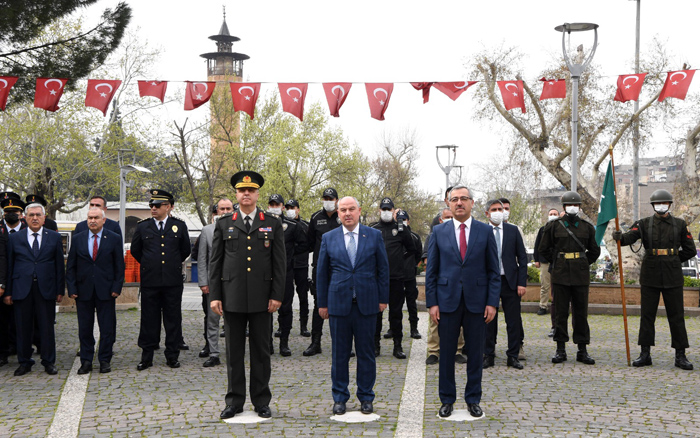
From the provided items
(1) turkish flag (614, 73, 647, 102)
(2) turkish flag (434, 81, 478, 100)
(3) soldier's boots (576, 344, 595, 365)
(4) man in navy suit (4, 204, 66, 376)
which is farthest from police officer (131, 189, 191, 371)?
(1) turkish flag (614, 73, 647, 102)

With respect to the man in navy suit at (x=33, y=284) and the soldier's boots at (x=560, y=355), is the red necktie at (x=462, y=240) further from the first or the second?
the man in navy suit at (x=33, y=284)

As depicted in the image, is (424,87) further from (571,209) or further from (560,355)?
(560,355)

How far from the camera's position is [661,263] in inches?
388

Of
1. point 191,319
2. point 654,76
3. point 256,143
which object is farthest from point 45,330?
point 256,143

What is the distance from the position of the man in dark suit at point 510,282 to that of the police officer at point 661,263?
4.40ft

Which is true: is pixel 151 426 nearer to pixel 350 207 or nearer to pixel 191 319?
pixel 350 207

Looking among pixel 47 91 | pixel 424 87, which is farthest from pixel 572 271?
pixel 47 91

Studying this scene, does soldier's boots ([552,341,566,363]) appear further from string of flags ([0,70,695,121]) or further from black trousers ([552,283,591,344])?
string of flags ([0,70,695,121])

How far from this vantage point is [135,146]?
3684 centimetres

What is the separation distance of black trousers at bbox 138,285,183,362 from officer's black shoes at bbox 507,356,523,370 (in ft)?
13.8

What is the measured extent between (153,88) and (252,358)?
997 centimetres

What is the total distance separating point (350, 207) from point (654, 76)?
20.0m

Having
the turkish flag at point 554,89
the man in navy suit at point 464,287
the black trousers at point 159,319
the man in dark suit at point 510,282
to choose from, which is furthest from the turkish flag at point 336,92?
the man in navy suit at point 464,287

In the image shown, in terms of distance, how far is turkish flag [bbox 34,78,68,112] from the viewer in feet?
45.0
